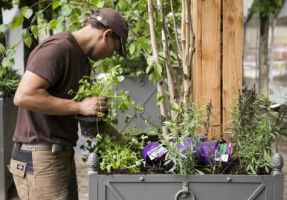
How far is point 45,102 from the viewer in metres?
2.52

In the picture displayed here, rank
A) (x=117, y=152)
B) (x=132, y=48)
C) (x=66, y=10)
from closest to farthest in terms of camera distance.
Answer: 1. (x=117, y=152)
2. (x=66, y=10)
3. (x=132, y=48)

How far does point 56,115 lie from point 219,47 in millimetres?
954

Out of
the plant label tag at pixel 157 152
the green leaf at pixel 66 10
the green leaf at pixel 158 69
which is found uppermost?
the green leaf at pixel 66 10

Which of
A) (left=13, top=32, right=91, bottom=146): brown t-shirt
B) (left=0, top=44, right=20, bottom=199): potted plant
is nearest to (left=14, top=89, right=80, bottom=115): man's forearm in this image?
(left=13, top=32, right=91, bottom=146): brown t-shirt

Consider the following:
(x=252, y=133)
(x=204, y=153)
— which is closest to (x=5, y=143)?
(x=204, y=153)

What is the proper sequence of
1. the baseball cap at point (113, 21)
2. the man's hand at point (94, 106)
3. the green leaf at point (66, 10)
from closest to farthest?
the man's hand at point (94, 106), the baseball cap at point (113, 21), the green leaf at point (66, 10)

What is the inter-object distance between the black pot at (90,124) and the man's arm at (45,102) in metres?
0.04

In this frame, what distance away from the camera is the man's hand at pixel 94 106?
97.7 inches

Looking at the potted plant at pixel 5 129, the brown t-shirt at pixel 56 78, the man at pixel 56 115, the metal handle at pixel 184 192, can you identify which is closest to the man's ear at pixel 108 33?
the man at pixel 56 115

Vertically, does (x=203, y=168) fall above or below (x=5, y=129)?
above

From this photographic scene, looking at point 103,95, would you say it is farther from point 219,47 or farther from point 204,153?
point 219,47

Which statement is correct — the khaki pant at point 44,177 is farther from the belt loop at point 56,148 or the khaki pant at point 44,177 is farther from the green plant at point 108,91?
the green plant at point 108,91

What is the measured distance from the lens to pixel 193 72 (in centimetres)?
297

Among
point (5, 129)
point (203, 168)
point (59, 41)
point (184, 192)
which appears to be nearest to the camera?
point (184, 192)
